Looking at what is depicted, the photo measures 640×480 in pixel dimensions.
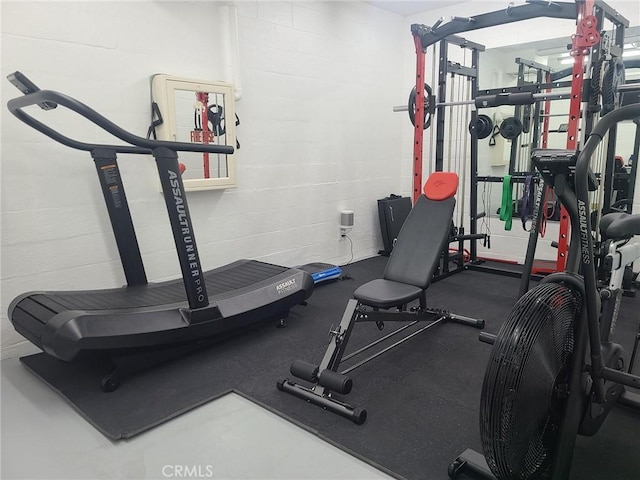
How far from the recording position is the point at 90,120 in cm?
233

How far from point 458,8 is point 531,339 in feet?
16.1

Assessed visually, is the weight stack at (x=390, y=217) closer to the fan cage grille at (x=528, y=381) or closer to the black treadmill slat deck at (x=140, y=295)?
the black treadmill slat deck at (x=140, y=295)

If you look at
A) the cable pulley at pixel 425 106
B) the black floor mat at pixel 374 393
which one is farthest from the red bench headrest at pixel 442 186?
the cable pulley at pixel 425 106

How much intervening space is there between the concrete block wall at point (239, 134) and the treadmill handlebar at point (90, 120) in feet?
1.08

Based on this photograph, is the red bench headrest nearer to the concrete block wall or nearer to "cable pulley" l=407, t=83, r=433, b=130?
"cable pulley" l=407, t=83, r=433, b=130

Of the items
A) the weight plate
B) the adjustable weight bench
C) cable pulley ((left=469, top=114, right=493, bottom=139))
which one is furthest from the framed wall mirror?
the weight plate

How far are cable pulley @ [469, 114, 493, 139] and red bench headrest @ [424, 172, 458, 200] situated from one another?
1.41 m

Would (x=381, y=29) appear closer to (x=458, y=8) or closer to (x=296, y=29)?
(x=458, y=8)

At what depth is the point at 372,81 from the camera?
5395mm

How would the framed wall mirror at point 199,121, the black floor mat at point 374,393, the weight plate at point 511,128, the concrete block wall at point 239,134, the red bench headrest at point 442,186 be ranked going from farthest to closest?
the weight plate at point 511,128, the framed wall mirror at point 199,121, the red bench headrest at point 442,186, the concrete block wall at point 239,134, the black floor mat at point 374,393

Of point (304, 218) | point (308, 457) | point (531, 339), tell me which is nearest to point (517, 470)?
point (531, 339)

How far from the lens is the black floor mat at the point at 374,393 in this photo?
1958 millimetres

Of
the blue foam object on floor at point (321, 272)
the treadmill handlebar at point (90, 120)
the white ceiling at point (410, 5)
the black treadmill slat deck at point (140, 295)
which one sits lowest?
the blue foam object on floor at point (321, 272)

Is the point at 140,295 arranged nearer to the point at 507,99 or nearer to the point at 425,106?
the point at 425,106
